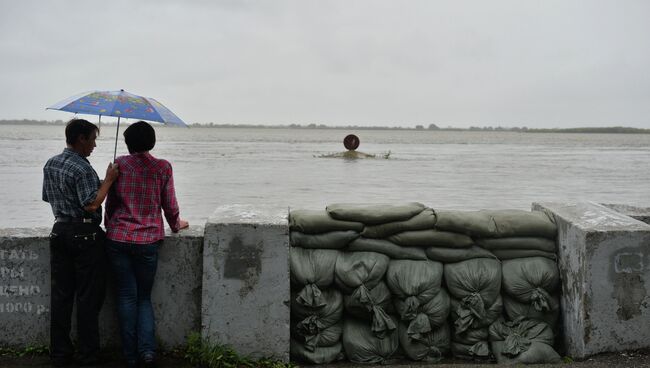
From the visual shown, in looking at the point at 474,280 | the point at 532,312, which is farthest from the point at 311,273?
the point at 532,312

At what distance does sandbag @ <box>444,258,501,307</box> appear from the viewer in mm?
4328

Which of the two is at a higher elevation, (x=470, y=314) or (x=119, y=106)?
(x=119, y=106)

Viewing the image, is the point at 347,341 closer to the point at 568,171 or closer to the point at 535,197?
the point at 535,197

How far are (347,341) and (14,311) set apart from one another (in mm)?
2128

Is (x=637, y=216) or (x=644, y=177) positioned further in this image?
(x=644, y=177)

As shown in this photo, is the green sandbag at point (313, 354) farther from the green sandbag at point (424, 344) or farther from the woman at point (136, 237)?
the woman at point (136, 237)

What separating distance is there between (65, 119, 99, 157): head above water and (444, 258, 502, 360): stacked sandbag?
243 cm

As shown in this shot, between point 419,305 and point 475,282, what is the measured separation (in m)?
0.41

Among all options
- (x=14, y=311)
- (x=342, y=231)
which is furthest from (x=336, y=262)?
(x=14, y=311)

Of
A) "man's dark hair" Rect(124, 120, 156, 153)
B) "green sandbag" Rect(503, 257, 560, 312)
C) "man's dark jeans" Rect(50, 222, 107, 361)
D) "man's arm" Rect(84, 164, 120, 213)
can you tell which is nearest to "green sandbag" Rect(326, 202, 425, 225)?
"green sandbag" Rect(503, 257, 560, 312)

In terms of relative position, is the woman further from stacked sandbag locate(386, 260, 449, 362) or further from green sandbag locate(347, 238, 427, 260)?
stacked sandbag locate(386, 260, 449, 362)

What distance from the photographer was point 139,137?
3957mm

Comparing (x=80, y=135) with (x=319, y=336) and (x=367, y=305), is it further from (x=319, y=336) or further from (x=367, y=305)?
(x=367, y=305)

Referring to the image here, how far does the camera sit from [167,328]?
4.22 metres
